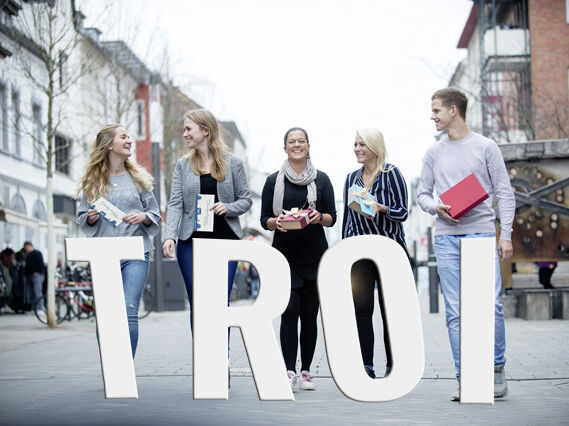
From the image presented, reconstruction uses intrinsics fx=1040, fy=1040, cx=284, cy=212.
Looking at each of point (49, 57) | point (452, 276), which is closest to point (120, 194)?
point (452, 276)

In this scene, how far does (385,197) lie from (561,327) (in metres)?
7.29

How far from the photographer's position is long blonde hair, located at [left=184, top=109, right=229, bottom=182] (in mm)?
7414

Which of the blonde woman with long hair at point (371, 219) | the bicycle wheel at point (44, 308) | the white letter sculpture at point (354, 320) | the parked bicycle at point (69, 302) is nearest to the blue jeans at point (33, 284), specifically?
the parked bicycle at point (69, 302)

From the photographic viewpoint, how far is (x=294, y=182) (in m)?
7.46

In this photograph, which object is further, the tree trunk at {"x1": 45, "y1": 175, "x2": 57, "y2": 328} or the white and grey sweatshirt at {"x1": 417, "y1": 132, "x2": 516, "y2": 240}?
the tree trunk at {"x1": 45, "y1": 175, "x2": 57, "y2": 328}

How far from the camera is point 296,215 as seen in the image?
7.19 metres

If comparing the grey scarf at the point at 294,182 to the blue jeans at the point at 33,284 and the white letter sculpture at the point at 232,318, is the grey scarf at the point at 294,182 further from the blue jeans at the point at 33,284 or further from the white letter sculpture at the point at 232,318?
the blue jeans at the point at 33,284

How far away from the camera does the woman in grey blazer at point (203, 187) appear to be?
7.32 meters

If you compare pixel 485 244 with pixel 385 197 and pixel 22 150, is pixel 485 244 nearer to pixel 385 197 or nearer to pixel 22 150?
pixel 385 197

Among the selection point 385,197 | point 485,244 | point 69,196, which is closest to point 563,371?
point 385,197

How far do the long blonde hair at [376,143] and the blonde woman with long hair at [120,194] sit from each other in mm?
1562

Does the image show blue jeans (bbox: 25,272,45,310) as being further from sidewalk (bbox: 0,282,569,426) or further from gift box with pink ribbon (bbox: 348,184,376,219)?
gift box with pink ribbon (bbox: 348,184,376,219)

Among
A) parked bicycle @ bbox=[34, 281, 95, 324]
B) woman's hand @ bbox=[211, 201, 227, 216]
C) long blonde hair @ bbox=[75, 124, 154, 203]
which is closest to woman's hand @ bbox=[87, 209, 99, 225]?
long blonde hair @ bbox=[75, 124, 154, 203]

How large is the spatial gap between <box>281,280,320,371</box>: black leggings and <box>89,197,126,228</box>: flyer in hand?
133cm
